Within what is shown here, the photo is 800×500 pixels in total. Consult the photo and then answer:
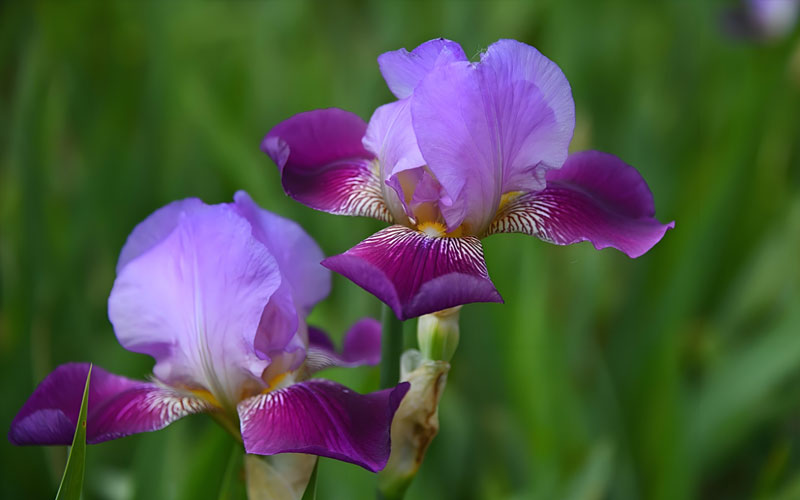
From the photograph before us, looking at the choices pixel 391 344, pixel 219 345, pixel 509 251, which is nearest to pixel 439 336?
pixel 391 344

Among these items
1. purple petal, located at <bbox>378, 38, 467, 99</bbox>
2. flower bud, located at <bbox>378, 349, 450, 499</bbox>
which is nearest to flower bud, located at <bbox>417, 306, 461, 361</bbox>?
flower bud, located at <bbox>378, 349, 450, 499</bbox>

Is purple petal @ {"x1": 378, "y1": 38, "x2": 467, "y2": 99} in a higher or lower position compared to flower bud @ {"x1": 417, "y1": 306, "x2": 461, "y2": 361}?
higher

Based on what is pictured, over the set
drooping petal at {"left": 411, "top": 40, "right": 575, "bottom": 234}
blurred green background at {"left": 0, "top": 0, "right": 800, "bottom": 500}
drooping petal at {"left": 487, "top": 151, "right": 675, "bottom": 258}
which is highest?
drooping petal at {"left": 411, "top": 40, "right": 575, "bottom": 234}

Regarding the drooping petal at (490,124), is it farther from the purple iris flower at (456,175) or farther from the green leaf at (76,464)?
the green leaf at (76,464)

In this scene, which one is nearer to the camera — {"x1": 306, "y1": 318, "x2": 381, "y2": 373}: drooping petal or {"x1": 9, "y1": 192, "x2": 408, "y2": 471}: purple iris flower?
{"x1": 9, "y1": 192, "x2": 408, "y2": 471}: purple iris flower

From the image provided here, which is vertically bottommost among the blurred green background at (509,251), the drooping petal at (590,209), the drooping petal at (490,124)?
the blurred green background at (509,251)

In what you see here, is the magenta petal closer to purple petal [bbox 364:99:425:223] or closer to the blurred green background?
purple petal [bbox 364:99:425:223]

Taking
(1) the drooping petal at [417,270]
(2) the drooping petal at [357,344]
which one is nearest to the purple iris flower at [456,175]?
(1) the drooping petal at [417,270]
